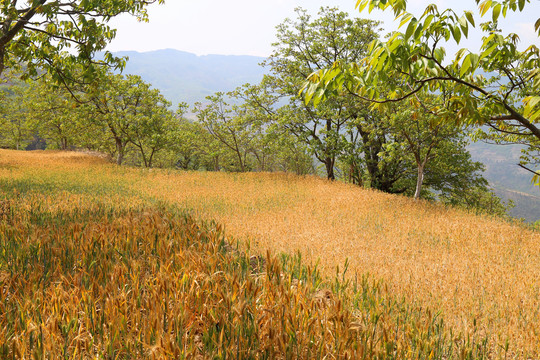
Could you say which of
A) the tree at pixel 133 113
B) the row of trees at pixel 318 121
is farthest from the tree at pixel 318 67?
the tree at pixel 133 113

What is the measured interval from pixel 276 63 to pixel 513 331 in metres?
17.7

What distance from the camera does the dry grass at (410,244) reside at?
11.3ft

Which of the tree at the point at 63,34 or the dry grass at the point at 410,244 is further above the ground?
the tree at the point at 63,34

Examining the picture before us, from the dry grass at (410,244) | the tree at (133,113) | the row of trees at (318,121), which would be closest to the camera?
the dry grass at (410,244)

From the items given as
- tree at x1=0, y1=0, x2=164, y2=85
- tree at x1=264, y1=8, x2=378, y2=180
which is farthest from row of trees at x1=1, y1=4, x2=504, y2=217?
tree at x1=0, y1=0, x2=164, y2=85

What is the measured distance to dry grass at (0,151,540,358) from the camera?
3.45m

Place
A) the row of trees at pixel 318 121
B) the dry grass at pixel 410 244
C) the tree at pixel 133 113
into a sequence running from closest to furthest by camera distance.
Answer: the dry grass at pixel 410 244
the row of trees at pixel 318 121
the tree at pixel 133 113

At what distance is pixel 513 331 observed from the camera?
9.75 ft

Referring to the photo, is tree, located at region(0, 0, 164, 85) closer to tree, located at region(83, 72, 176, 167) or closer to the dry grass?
the dry grass

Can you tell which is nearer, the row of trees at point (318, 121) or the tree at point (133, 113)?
the row of trees at point (318, 121)

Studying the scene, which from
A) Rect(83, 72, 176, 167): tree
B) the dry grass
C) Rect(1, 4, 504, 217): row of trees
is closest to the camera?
the dry grass

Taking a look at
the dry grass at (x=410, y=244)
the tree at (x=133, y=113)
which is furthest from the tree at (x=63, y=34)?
the tree at (x=133, y=113)

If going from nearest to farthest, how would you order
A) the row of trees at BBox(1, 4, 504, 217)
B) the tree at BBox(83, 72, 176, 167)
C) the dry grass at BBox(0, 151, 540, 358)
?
1. the dry grass at BBox(0, 151, 540, 358)
2. the row of trees at BBox(1, 4, 504, 217)
3. the tree at BBox(83, 72, 176, 167)

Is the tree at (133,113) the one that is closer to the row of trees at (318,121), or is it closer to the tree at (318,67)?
the row of trees at (318,121)
